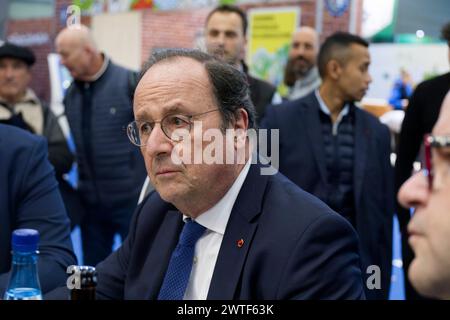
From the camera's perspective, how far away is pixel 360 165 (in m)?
2.87

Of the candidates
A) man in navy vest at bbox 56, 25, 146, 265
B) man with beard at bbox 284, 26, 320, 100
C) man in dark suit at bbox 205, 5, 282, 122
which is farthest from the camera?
man with beard at bbox 284, 26, 320, 100

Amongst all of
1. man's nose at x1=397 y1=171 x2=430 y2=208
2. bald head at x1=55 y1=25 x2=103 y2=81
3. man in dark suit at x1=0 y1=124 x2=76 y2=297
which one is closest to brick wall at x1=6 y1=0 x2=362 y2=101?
bald head at x1=55 y1=25 x2=103 y2=81

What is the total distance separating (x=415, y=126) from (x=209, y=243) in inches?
Answer: 64.5

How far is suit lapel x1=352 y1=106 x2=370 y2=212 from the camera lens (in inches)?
112

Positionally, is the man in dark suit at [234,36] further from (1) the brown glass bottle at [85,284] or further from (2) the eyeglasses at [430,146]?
(2) the eyeglasses at [430,146]

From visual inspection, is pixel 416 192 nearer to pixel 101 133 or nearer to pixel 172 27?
pixel 101 133

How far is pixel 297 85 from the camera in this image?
430 centimetres

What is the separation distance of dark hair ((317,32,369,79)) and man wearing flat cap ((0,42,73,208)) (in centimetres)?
153

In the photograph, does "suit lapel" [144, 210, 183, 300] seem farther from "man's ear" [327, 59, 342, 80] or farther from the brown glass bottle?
"man's ear" [327, 59, 342, 80]

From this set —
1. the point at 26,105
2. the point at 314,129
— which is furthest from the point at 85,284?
the point at 26,105

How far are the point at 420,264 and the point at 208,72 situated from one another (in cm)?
85

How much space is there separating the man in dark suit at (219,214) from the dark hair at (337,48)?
1.62 meters

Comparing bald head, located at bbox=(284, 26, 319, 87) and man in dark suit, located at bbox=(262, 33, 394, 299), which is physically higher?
bald head, located at bbox=(284, 26, 319, 87)

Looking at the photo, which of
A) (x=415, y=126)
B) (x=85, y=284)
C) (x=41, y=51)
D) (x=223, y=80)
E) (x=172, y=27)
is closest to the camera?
(x=85, y=284)
